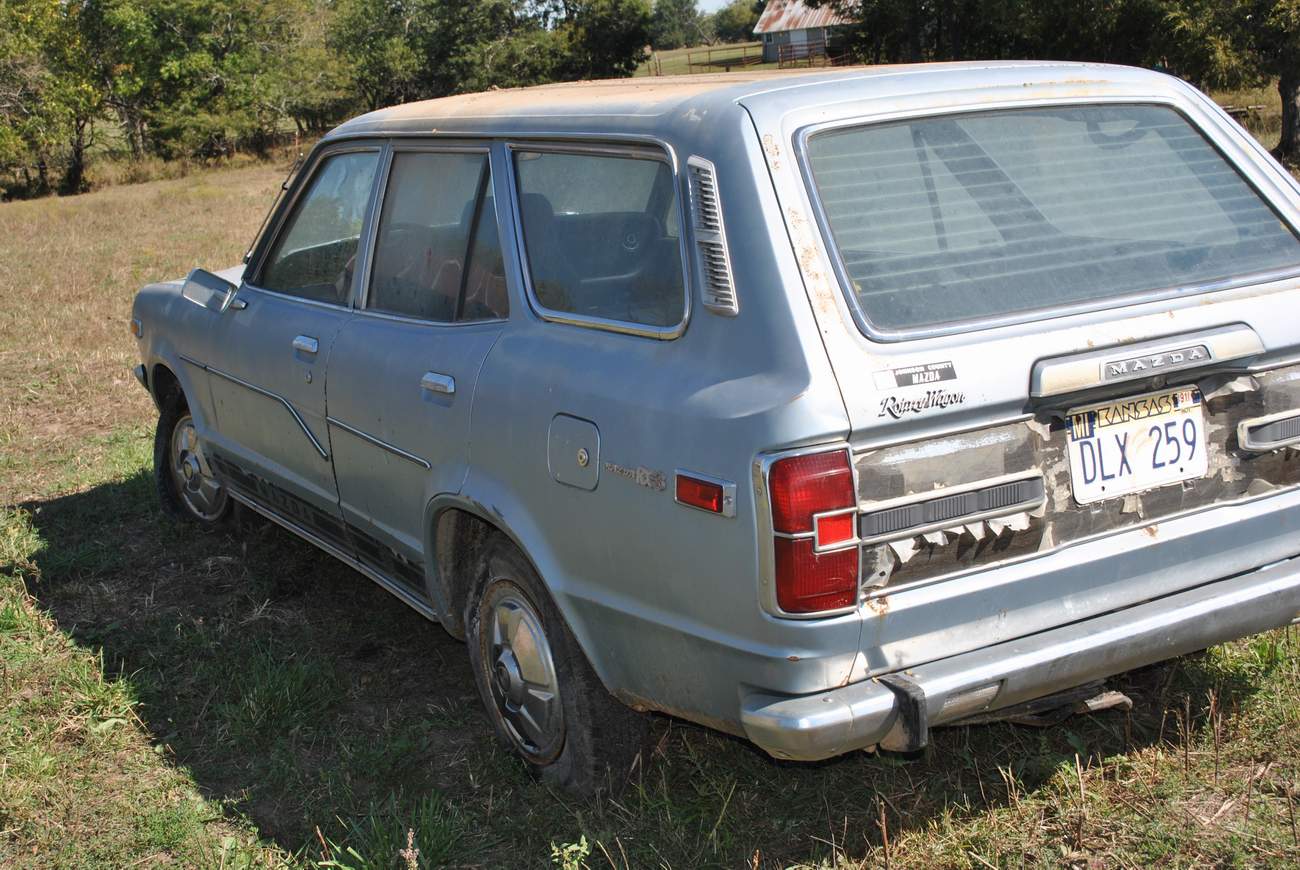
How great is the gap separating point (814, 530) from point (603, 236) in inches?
42.2

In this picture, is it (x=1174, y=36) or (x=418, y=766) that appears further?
(x=1174, y=36)

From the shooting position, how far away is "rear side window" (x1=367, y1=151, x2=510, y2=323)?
353cm

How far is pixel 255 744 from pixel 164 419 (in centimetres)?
241

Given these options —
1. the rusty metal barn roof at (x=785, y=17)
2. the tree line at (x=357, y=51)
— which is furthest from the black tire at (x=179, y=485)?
the rusty metal barn roof at (x=785, y=17)

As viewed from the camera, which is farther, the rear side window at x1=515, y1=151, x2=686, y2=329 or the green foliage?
the green foliage

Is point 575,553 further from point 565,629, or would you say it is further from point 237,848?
point 237,848

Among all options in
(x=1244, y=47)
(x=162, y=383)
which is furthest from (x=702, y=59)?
(x=162, y=383)

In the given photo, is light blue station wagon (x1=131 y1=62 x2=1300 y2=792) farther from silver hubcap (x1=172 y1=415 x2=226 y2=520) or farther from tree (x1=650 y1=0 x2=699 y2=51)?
tree (x1=650 y1=0 x2=699 y2=51)

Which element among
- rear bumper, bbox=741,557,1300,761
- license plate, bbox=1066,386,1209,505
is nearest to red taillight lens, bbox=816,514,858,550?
rear bumper, bbox=741,557,1300,761

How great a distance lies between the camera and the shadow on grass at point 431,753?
321 centimetres

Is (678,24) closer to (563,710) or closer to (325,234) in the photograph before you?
(325,234)

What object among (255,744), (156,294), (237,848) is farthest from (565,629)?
(156,294)

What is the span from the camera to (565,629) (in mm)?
3174

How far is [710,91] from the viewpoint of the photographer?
294 cm
